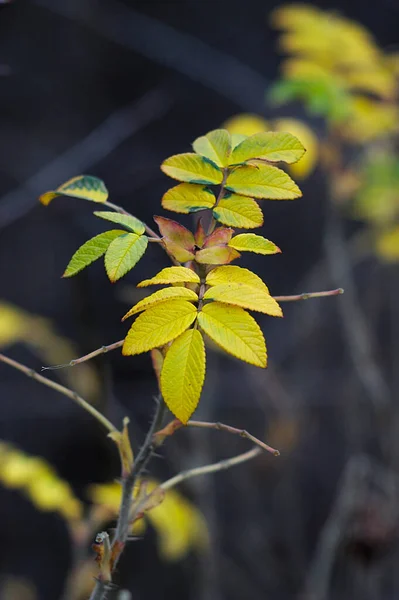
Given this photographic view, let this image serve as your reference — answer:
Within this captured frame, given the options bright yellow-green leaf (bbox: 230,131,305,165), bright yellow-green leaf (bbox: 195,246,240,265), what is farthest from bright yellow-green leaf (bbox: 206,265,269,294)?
bright yellow-green leaf (bbox: 230,131,305,165)

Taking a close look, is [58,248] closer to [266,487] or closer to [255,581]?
[266,487]

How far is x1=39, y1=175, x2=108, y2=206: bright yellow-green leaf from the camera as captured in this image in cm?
66

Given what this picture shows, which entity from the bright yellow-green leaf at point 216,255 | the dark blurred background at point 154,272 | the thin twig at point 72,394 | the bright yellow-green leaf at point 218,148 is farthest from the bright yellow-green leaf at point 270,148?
the dark blurred background at point 154,272

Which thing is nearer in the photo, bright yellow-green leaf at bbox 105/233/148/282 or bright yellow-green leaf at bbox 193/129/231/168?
bright yellow-green leaf at bbox 105/233/148/282

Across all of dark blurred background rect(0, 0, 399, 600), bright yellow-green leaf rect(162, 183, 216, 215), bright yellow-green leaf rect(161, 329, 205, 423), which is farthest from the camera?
dark blurred background rect(0, 0, 399, 600)

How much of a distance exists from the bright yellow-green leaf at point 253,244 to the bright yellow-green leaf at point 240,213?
17mm

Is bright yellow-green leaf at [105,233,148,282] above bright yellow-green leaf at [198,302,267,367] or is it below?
above

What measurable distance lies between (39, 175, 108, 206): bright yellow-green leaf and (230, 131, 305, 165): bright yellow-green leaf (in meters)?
0.14

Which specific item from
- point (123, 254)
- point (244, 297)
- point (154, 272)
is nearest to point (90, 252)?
point (123, 254)

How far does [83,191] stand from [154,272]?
1846 millimetres

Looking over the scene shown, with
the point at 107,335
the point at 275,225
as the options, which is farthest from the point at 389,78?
the point at 107,335

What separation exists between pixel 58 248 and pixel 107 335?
1.35 feet

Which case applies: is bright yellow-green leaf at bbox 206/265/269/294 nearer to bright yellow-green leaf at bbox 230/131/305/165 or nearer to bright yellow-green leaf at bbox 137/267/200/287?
bright yellow-green leaf at bbox 137/267/200/287

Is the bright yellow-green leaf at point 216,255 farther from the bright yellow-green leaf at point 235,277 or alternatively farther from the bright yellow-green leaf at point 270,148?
the bright yellow-green leaf at point 270,148
